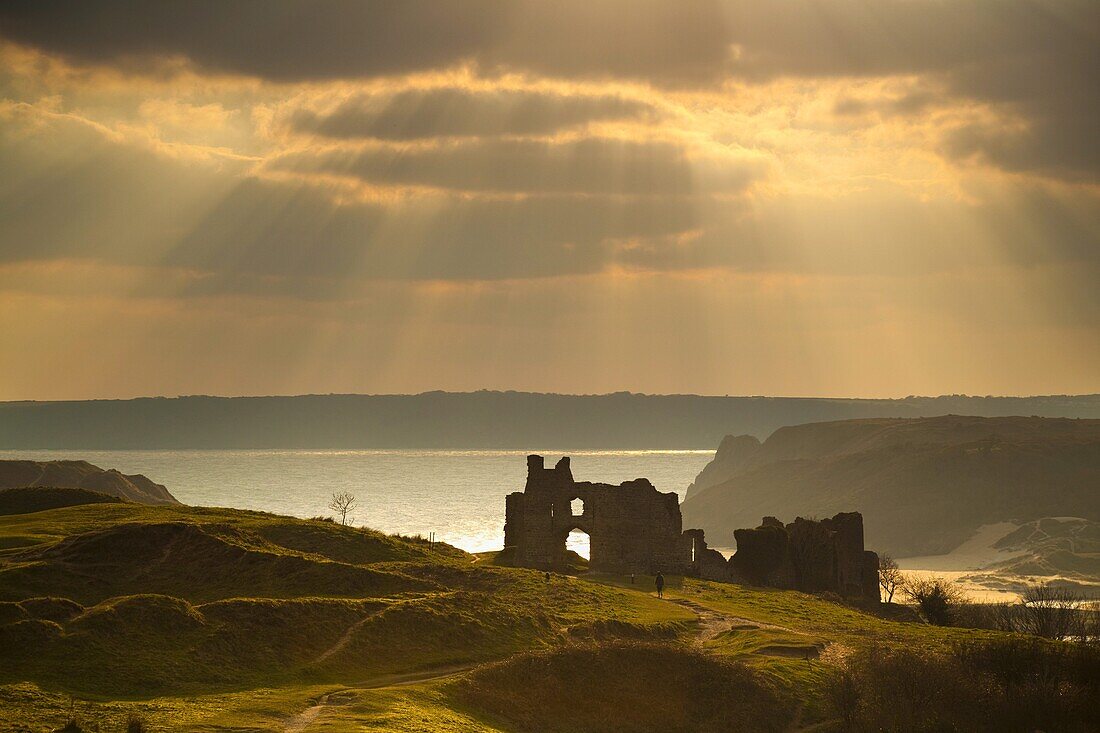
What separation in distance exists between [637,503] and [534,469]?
6.99 m

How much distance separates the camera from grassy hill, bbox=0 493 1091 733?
3800 centimetres

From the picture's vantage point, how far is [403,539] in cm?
7269

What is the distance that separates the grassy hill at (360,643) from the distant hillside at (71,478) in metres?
103

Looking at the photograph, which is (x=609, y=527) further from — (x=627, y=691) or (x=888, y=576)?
(x=888, y=576)

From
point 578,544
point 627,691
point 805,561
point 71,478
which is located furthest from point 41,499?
point 578,544

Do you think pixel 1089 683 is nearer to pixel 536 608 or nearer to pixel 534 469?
pixel 536 608

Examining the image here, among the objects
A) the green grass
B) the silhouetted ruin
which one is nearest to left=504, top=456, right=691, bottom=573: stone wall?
the silhouetted ruin

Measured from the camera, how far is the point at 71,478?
165000 mm

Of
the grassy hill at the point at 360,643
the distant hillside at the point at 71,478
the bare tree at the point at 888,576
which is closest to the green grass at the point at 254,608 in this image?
the grassy hill at the point at 360,643

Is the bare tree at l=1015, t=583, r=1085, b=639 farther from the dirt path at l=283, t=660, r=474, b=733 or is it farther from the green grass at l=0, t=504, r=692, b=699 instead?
the dirt path at l=283, t=660, r=474, b=733

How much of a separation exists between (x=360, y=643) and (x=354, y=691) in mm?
6646

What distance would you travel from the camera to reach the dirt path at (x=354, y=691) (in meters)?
35.0

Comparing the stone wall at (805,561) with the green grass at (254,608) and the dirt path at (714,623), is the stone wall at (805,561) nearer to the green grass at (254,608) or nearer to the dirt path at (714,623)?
the dirt path at (714,623)

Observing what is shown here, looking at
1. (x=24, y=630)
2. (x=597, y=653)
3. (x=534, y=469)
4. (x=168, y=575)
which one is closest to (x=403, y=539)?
(x=534, y=469)
